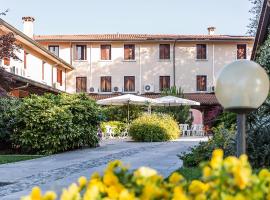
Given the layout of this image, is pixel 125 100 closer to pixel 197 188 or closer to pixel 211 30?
pixel 211 30

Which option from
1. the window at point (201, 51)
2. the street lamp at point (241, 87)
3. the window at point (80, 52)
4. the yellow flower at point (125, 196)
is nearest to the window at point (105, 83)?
the window at point (80, 52)

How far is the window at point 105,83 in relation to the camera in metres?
40.3

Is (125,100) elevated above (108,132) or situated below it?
above

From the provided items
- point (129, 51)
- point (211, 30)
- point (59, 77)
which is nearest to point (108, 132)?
point (59, 77)

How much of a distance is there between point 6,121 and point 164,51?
1004 inches

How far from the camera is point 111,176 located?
2.41 metres

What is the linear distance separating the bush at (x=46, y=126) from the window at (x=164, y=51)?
2407 cm

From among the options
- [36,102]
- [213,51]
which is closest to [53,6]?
[36,102]

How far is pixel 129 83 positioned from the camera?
4025cm

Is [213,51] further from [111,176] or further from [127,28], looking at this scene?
[111,176]

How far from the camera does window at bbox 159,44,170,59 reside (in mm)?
40612

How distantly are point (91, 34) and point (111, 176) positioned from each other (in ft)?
135

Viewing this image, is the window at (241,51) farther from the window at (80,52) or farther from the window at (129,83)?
the window at (80,52)

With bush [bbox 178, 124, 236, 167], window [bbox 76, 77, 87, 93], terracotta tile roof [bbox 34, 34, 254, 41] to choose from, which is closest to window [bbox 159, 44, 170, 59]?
terracotta tile roof [bbox 34, 34, 254, 41]
